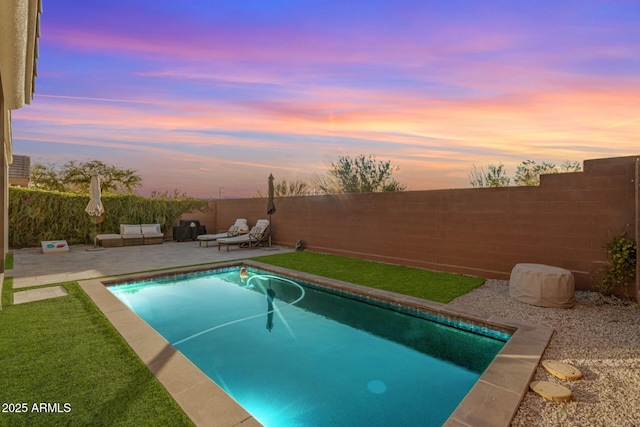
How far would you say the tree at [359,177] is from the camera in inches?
579

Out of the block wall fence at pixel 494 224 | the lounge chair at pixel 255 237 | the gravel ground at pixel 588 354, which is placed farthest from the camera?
the lounge chair at pixel 255 237

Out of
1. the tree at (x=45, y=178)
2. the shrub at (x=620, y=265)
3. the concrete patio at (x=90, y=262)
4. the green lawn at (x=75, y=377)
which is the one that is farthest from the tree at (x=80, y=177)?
the shrub at (x=620, y=265)

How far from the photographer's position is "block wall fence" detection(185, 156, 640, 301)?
17.1 ft

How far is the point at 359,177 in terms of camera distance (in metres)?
15.4

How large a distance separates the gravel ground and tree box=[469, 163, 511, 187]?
552cm

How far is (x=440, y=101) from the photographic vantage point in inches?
313

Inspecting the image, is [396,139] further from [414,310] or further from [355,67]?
[414,310]

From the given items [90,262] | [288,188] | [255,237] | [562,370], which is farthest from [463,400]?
[288,188]

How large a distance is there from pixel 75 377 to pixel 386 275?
545cm

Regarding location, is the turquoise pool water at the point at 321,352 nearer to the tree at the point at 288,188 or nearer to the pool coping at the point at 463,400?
the pool coping at the point at 463,400

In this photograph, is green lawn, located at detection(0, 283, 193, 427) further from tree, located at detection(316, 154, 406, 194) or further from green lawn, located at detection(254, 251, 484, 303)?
tree, located at detection(316, 154, 406, 194)

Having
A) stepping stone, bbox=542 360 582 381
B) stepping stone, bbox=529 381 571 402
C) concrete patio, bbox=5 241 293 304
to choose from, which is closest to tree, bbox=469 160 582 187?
concrete patio, bbox=5 241 293 304

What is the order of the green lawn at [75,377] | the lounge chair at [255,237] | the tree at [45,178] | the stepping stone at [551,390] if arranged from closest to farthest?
the green lawn at [75,377], the stepping stone at [551,390], the lounge chair at [255,237], the tree at [45,178]

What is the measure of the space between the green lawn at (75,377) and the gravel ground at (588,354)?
8.46 ft
